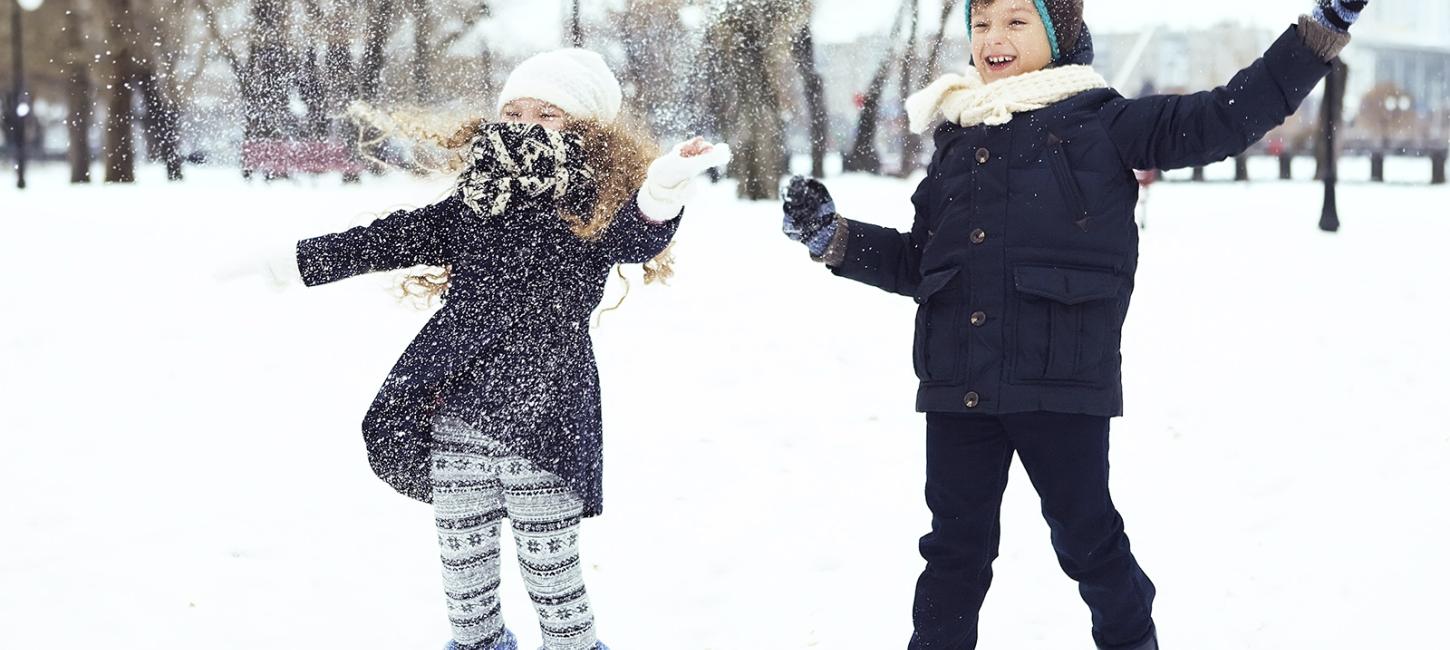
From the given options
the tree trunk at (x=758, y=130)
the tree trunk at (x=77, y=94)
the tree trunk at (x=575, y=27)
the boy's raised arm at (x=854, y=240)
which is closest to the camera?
the boy's raised arm at (x=854, y=240)

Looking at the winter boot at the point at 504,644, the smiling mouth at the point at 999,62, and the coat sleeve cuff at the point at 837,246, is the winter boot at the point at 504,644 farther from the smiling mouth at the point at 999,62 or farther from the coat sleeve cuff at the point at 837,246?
the smiling mouth at the point at 999,62

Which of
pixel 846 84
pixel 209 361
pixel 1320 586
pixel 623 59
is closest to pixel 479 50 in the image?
pixel 623 59

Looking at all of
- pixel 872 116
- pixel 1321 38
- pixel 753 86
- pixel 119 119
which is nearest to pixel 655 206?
pixel 1321 38

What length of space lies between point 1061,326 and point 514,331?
1149 millimetres

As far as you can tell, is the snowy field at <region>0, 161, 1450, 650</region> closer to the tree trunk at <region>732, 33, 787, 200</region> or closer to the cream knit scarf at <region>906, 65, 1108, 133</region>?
the cream knit scarf at <region>906, 65, 1108, 133</region>

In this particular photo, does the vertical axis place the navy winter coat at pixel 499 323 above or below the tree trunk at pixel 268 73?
below

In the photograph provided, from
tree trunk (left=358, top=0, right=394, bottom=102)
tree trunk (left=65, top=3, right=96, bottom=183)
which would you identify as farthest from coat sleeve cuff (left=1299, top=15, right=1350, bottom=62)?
tree trunk (left=65, top=3, right=96, bottom=183)

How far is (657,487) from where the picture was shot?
5434mm

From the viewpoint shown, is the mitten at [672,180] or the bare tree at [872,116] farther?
the bare tree at [872,116]

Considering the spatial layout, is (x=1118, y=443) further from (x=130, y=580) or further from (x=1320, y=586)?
(x=130, y=580)

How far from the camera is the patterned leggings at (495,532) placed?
2887 mm

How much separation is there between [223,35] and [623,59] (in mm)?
9969

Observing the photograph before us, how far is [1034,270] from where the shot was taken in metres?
2.73

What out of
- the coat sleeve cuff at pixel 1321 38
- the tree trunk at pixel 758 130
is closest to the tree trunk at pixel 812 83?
the tree trunk at pixel 758 130
